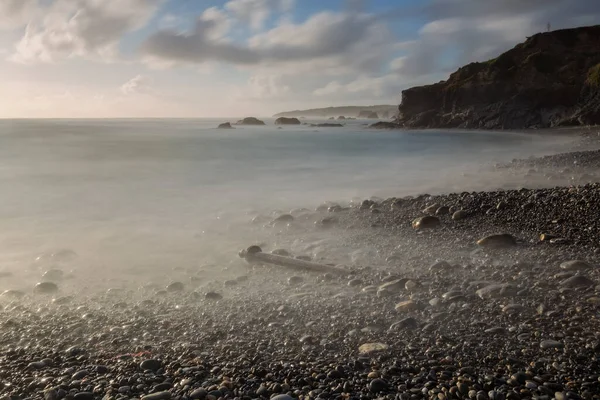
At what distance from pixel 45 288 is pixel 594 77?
183ft

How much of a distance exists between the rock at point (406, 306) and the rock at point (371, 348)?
0.87 meters

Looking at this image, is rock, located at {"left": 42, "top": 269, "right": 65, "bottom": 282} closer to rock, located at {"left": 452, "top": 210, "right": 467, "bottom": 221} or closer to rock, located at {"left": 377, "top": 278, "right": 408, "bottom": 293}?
rock, located at {"left": 377, "top": 278, "right": 408, "bottom": 293}

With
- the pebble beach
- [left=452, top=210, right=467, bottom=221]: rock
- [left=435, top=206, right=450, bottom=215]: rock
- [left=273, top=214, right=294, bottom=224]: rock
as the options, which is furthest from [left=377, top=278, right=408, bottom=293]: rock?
[left=273, top=214, right=294, bottom=224]: rock

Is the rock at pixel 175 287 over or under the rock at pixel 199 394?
under

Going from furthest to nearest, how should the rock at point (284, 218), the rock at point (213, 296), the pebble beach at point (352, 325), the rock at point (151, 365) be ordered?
the rock at point (284, 218)
the rock at point (213, 296)
the rock at point (151, 365)
the pebble beach at point (352, 325)

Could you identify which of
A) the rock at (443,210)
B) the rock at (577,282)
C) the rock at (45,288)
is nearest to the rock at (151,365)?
the rock at (45,288)

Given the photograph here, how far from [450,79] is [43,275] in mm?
70821

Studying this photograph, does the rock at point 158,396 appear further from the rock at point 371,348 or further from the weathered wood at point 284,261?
the weathered wood at point 284,261

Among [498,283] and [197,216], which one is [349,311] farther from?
[197,216]

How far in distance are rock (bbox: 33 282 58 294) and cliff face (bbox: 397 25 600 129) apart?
5016 centimetres

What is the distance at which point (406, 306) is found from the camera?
493cm

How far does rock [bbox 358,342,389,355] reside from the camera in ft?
13.2

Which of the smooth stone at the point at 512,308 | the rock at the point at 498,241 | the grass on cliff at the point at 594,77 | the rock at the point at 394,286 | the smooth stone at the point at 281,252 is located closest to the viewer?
the smooth stone at the point at 512,308

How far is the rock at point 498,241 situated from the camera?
22.3ft
